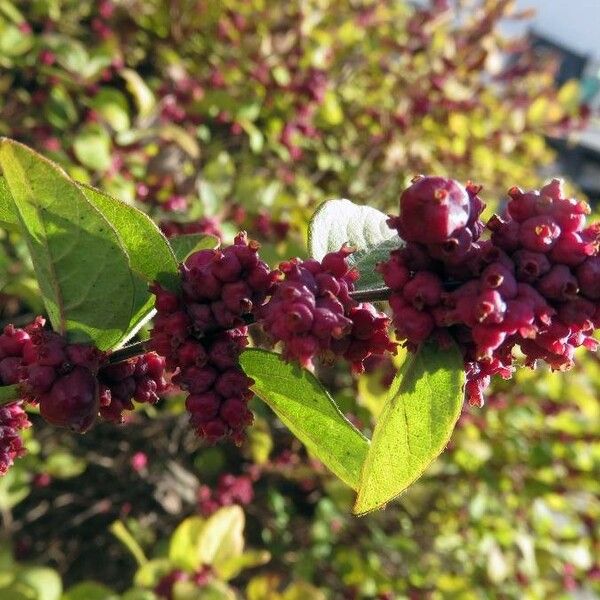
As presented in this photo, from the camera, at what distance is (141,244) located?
2.43 feet

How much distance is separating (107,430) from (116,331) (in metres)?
2.29

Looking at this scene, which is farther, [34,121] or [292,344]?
[34,121]

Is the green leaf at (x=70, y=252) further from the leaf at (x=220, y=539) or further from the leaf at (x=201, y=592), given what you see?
the leaf at (x=220, y=539)

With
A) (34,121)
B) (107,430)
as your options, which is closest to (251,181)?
(34,121)

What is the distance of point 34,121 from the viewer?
2725 mm

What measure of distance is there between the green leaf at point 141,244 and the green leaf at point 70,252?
27 millimetres

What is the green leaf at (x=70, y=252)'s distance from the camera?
641 mm

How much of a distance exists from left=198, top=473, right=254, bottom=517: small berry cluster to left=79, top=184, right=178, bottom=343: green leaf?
6.41 ft

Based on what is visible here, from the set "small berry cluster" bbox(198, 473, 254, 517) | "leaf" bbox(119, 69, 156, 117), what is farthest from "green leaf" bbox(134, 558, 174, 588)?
"leaf" bbox(119, 69, 156, 117)

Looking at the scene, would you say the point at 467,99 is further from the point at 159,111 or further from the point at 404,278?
the point at 404,278

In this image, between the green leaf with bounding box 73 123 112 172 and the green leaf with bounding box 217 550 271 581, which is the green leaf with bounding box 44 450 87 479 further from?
the green leaf with bounding box 73 123 112 172

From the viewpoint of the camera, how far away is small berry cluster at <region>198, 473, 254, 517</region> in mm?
2561

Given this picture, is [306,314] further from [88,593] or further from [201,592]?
[88,593]

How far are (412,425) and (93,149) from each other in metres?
1.92
